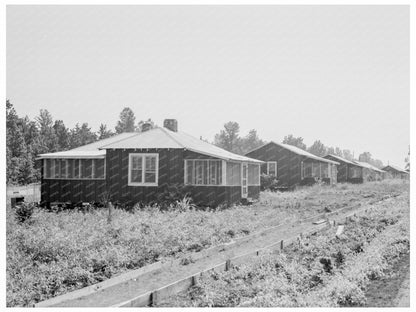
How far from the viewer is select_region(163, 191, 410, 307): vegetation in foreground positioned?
24.2 feet

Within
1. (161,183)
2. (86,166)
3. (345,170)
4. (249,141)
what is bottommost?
(345,170)

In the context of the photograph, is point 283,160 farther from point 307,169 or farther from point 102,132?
point 102,132

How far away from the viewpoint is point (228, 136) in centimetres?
6512

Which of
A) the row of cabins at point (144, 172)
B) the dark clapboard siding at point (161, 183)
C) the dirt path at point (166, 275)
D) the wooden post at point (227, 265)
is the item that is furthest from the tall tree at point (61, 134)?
the wooden post at point (227, 265)

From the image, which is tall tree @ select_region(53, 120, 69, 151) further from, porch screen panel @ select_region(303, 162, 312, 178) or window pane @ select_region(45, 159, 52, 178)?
porch screen panel @ select_region(303, 162, 312, 178)

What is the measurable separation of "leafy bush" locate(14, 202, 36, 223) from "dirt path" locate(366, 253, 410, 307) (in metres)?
12.3

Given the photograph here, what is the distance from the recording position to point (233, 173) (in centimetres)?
2423

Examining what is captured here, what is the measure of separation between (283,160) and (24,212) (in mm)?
27955

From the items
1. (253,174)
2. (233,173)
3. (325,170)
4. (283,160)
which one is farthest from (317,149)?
(233,173)

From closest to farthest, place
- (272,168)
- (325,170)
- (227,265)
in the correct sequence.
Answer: (227,265), (272,168), (325,170)

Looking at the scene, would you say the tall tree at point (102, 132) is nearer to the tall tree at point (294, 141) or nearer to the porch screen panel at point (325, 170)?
the porch screen panel at point (325, 170)

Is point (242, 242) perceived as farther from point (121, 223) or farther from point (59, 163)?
point (59, 163)
